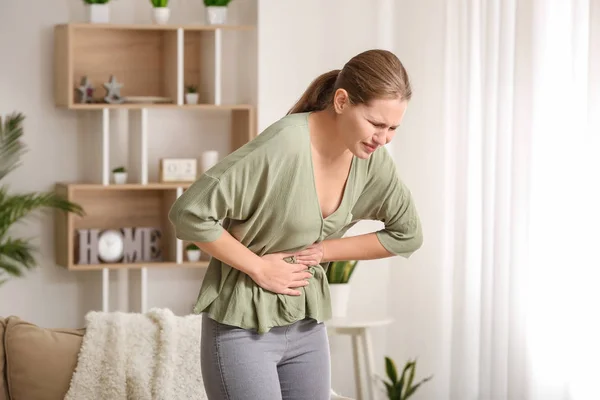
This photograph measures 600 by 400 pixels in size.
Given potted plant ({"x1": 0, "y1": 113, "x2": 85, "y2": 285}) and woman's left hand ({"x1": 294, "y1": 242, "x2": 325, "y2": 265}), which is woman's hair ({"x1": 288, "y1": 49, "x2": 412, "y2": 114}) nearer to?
woman's left hand ({"x1": 294, "y1": 242, "x2": 325, "y2": 265})

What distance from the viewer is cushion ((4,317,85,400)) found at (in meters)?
2.49

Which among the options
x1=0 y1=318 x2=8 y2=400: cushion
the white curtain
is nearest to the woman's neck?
x1=0 y1=318 x2=8 y2=400: cushion

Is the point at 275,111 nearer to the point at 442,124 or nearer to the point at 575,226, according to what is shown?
the point at 442,124

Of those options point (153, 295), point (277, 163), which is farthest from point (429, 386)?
point (277, 163)

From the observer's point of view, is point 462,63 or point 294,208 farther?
point 462,63

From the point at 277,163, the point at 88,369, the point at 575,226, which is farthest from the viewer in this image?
the point at 575,226

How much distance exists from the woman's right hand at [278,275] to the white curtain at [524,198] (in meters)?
1.65

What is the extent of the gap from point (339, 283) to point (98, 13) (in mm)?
1623

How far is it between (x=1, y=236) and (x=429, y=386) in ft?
6.63

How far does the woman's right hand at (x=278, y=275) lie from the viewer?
1.84 metres

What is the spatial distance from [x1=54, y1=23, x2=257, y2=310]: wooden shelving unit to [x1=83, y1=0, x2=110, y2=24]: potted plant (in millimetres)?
44

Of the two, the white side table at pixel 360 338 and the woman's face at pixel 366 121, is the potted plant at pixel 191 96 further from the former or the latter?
the woman's face at pixel 366 121

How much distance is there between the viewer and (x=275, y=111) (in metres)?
4.36

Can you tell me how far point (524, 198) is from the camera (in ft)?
11.6
